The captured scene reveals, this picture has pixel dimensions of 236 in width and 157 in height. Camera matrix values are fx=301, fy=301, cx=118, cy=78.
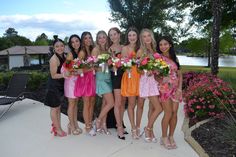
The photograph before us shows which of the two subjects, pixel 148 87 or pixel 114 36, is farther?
pixel 114 36

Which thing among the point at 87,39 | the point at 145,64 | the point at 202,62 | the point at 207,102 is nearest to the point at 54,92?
the point at 87,39

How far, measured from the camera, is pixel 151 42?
5.38 metres

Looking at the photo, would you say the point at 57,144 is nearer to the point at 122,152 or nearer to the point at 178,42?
the point at 122,152

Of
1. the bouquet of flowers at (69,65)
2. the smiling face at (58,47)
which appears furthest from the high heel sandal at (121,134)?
the smiling face at (58,47)

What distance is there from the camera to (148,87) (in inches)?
206

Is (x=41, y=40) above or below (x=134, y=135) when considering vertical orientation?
above

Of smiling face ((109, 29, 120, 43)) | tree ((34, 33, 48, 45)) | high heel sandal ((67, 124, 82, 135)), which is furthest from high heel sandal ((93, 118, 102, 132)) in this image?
tree ((34, 33, 48, 45))

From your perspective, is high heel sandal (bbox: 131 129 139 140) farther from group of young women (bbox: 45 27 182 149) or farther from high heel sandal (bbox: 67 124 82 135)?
high heel sandal (bbox: 67 124 82 135)

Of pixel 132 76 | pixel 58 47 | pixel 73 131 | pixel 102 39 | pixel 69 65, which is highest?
pixel 102 39

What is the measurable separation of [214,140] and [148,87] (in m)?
1.49

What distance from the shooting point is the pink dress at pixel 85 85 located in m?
5.83

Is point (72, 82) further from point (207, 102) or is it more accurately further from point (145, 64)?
point (207, 102)

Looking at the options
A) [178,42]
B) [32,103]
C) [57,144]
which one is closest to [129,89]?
[57,144]

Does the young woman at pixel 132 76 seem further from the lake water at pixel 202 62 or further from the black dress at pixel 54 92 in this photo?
the lake water at pixel 202 62
